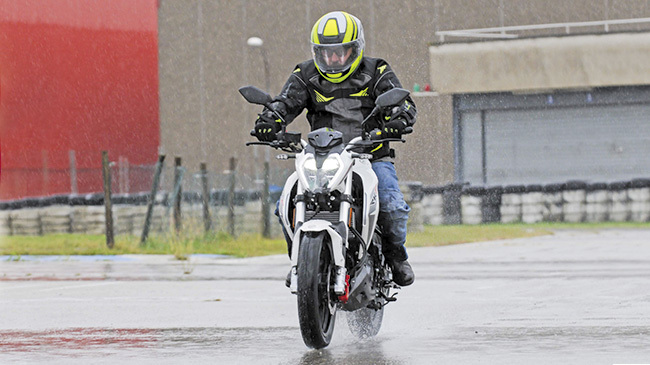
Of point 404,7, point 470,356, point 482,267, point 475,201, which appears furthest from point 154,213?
point 404,7

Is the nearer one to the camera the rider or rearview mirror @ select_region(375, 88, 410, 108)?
rearview mirror @ select_region(375, 88, 410, 108)

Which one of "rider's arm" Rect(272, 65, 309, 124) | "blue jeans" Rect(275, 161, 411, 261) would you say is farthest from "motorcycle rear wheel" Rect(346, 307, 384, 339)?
"rider's arm" Rect(272, 65, 309, 124)

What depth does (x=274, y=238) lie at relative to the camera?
79.7 feet

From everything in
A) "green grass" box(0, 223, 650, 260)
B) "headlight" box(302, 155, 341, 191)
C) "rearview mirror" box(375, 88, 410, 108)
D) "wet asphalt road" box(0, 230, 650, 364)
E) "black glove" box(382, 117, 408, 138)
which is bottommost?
"green grass" box(0, 223, 650, 260)

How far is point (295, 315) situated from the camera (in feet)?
33.5

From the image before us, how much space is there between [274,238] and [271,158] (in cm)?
1953

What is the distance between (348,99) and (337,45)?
1.35 feet

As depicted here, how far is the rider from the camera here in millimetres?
8242

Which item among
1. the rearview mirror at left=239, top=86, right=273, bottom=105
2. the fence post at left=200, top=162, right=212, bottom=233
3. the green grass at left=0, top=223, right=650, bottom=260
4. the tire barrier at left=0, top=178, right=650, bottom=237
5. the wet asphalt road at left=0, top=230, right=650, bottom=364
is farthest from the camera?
the tire barrier at left=0, top=178, right=650, bottom=237

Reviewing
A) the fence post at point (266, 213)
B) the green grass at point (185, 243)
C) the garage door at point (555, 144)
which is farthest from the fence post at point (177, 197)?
the garage door at point (555, 144)

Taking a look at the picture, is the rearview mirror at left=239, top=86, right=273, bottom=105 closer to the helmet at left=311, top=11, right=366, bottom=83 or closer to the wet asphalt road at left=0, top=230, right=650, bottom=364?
the helmet at left=311, top=11, right=366, bottom=83

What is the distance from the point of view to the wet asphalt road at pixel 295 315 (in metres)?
7.56

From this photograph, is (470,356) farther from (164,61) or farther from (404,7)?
(164,61)

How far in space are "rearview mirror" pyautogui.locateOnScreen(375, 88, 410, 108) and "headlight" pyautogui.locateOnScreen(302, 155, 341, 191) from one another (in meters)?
0.48
